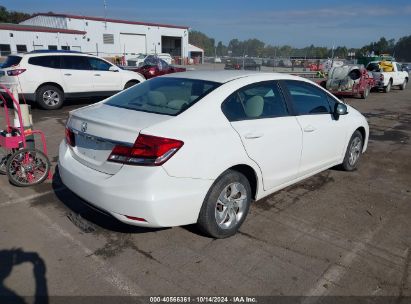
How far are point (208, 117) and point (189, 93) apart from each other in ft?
1.55

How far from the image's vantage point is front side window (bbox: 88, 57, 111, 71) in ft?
37.2

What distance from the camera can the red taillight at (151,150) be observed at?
2.79 m

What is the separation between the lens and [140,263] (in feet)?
10.1

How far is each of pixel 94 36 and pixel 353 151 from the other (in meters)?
43.9

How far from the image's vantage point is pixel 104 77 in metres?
11.6

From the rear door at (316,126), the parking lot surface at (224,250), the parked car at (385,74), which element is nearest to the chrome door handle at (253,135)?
the rear door at (316,126)

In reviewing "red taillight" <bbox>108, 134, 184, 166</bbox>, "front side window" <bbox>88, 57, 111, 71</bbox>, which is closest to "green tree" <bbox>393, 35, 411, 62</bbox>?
"front side window" <bbox>88, 57, 111, 71</bbox>

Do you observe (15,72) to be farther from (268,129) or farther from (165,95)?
(268,129)

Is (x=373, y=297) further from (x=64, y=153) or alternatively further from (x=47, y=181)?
(x=47, y=181)

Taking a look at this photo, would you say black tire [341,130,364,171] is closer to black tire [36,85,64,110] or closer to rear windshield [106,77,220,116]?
rear windshield [106,77,220,116]

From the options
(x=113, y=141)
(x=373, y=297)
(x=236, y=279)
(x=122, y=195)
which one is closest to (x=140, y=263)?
(x=122, y=195)

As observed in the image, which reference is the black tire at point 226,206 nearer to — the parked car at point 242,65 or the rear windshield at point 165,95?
the rear windshield at point 165,95

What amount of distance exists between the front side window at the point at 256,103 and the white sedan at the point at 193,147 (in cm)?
1

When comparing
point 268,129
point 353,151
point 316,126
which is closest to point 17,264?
point 268,129
